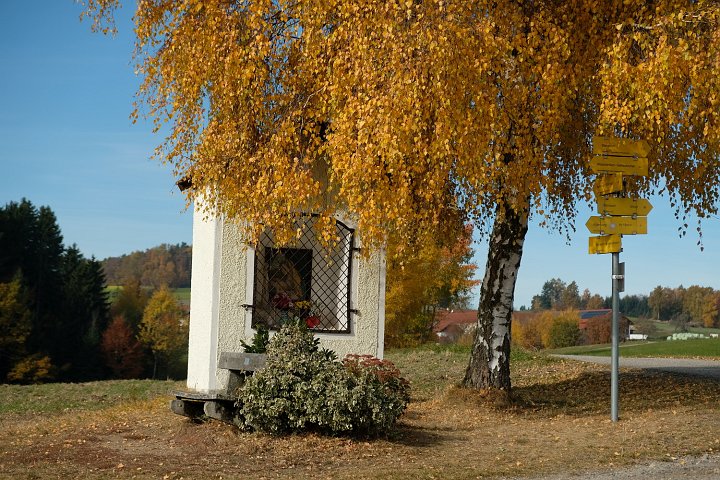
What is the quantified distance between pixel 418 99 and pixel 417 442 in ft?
14.7

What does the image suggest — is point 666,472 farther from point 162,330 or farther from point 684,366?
point 162,330

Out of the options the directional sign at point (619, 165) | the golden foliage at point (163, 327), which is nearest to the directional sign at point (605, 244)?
the directional sign at point (619, 165)

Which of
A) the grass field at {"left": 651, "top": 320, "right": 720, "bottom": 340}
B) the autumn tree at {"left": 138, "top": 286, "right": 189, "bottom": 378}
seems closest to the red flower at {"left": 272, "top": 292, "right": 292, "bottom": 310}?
→ the autumn tree at {"left": 138, "top": 286, "right": 189, "bottom": 378}

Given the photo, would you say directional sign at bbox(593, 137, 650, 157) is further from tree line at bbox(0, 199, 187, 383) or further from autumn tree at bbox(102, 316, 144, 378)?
autumn tree at bbox(102, 316, 144, 378)

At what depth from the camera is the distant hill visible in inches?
3743

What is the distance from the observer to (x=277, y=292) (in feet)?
43.0

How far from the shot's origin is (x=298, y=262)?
43.8 ft

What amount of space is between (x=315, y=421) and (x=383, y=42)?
5.08 meters

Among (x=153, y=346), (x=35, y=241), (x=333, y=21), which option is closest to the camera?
(x=333, y=21)

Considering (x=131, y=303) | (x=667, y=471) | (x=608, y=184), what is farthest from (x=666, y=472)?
(x=131, y=303)

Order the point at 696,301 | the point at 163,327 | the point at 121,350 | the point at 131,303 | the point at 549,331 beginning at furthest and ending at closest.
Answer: the point at 696,301
the point at 131,303
the point at 549,331
the point at 163,327
the point at 121,350

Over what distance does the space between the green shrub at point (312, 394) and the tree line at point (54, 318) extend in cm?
3947

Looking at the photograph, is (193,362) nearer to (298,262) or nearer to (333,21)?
(298,262)

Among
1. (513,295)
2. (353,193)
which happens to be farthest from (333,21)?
(513,295)
